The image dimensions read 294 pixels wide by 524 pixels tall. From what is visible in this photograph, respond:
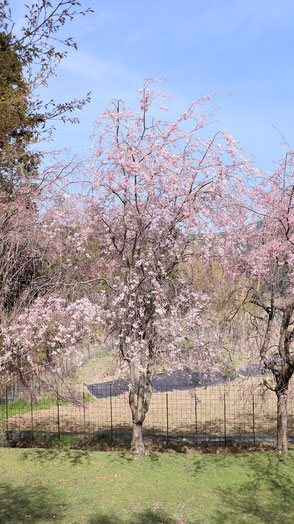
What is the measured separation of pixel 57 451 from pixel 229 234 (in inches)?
360

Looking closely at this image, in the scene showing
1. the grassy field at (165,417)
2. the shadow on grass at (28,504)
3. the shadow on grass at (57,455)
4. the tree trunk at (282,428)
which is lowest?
the grassy field at (165,417)

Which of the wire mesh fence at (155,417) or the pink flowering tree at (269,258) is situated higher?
the pink flowering tree at (269,258)

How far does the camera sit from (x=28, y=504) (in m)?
11.9

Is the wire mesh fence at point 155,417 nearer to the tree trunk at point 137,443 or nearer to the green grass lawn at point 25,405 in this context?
the green grass lawn at point 25,405

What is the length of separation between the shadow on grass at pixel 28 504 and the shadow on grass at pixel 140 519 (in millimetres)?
878

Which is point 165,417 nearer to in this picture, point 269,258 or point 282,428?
point 282,428

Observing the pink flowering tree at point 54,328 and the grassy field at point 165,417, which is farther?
the grassy field at point 165,417

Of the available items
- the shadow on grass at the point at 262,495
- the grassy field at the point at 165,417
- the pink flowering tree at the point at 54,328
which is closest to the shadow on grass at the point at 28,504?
the pink flowering tree at the point at 54,328

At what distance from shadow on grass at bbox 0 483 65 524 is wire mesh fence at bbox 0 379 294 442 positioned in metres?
3.66

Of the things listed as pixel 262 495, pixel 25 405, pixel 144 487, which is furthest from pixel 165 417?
pixel 262 495

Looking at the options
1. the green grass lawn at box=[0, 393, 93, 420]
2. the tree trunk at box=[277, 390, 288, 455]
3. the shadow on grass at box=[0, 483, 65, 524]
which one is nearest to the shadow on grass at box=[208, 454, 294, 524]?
the tree trunk at box=[277, 390, 288, 455]

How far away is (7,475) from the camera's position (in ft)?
46.3

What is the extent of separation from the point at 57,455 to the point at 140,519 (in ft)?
18.4

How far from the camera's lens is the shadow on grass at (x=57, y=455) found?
15398 mm
